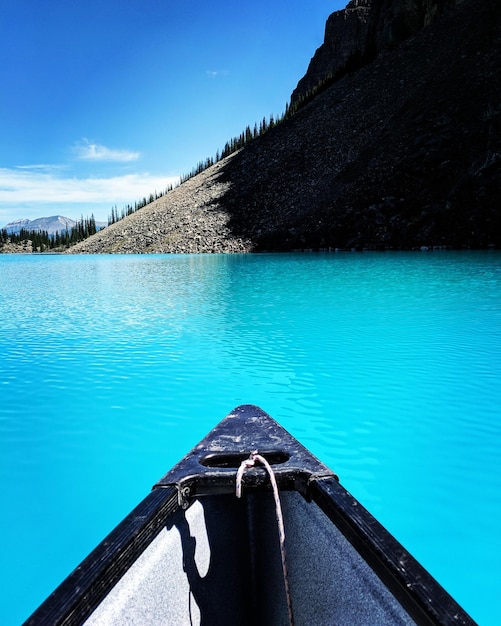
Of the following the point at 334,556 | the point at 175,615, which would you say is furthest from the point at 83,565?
the point at 334,556

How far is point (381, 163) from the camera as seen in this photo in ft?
132

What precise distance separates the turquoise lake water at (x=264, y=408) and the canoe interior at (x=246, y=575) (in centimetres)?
191

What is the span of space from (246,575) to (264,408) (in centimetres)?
439

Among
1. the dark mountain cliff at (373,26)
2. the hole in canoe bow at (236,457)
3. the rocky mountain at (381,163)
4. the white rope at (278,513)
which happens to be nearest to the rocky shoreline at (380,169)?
the rocky mountain at (381,163)

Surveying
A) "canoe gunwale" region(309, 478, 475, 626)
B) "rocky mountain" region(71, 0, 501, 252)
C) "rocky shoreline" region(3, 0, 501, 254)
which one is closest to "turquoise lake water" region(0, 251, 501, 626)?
"canoe gunwale" region(309, 478, 475, 626)

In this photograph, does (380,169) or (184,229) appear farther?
(184,229)

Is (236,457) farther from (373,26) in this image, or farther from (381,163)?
(373,26)

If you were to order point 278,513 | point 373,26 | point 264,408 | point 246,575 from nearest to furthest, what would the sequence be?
1. point 278,513
2. point 246,575
3. point 264,408
4. point 373,26

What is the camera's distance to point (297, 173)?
168ft

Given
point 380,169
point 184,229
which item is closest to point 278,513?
point 380,169

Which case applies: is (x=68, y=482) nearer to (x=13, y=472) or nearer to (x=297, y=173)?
(x=13, y=472)

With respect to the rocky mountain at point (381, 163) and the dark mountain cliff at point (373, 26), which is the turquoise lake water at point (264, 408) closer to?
the rocky mountain at point (381, 163)

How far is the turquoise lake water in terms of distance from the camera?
4035 mm

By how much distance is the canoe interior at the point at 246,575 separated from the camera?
1.82m
